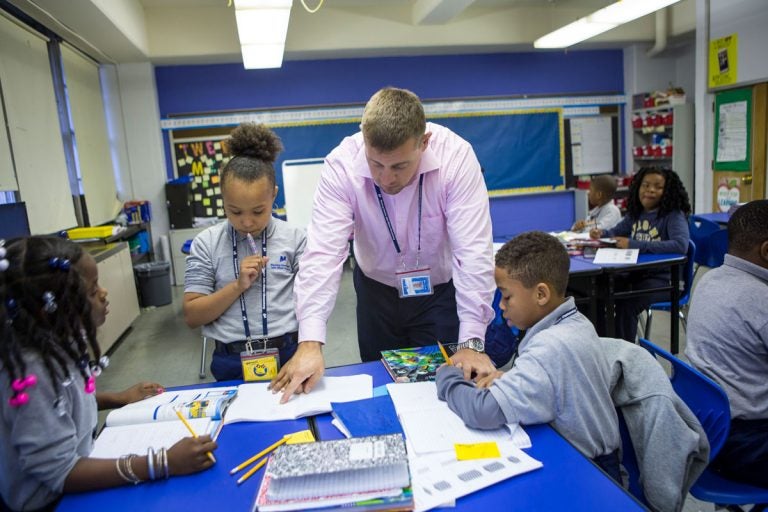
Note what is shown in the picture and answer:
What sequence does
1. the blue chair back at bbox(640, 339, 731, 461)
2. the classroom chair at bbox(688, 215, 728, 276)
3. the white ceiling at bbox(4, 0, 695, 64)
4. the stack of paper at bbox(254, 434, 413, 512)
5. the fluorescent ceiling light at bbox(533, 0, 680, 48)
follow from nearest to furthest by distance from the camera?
the stack of paper at bbox(254, 434, 413, 512)
the blue chair back at bbox(640, 339, 731, 461)
the classroom chair at bbox(688, 215, 728, 276)
the fluorescent ceiling light at bbox(533, 0, 680, 48)
the white ceiling at bbox(4, 0, 695, 64)

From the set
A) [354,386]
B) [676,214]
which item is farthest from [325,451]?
[676,214]

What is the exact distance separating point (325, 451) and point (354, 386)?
1.57ft

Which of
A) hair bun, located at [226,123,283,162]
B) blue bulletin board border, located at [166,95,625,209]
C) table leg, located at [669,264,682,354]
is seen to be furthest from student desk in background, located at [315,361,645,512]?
blue bulletin board border, located at [166,95,625,209]

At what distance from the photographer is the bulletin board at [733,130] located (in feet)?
17.7

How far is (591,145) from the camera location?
289 inches

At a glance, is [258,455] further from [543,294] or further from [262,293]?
[543,294]

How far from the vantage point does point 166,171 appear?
6457mm

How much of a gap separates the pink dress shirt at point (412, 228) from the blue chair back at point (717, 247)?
8.53 ft

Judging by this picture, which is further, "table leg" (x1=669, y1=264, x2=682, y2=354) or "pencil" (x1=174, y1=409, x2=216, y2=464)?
"table leg" (x1=669, y1=264, x2=682, y2=354)

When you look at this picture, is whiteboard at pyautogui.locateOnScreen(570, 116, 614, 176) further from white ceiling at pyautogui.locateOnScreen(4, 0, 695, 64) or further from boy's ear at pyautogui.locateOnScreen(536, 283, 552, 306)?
boy's ear at pyautogui.locateOnScreen(536, 283, 552, 306)

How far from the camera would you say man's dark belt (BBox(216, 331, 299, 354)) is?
5.43 ft

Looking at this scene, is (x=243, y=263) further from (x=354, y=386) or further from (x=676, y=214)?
(x=676, y=214)

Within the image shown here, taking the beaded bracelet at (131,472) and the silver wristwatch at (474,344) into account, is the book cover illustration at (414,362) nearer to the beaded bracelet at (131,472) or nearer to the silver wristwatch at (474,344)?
the silver wristwatch at (474,344)

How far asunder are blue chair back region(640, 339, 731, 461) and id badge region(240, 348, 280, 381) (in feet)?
3.61
